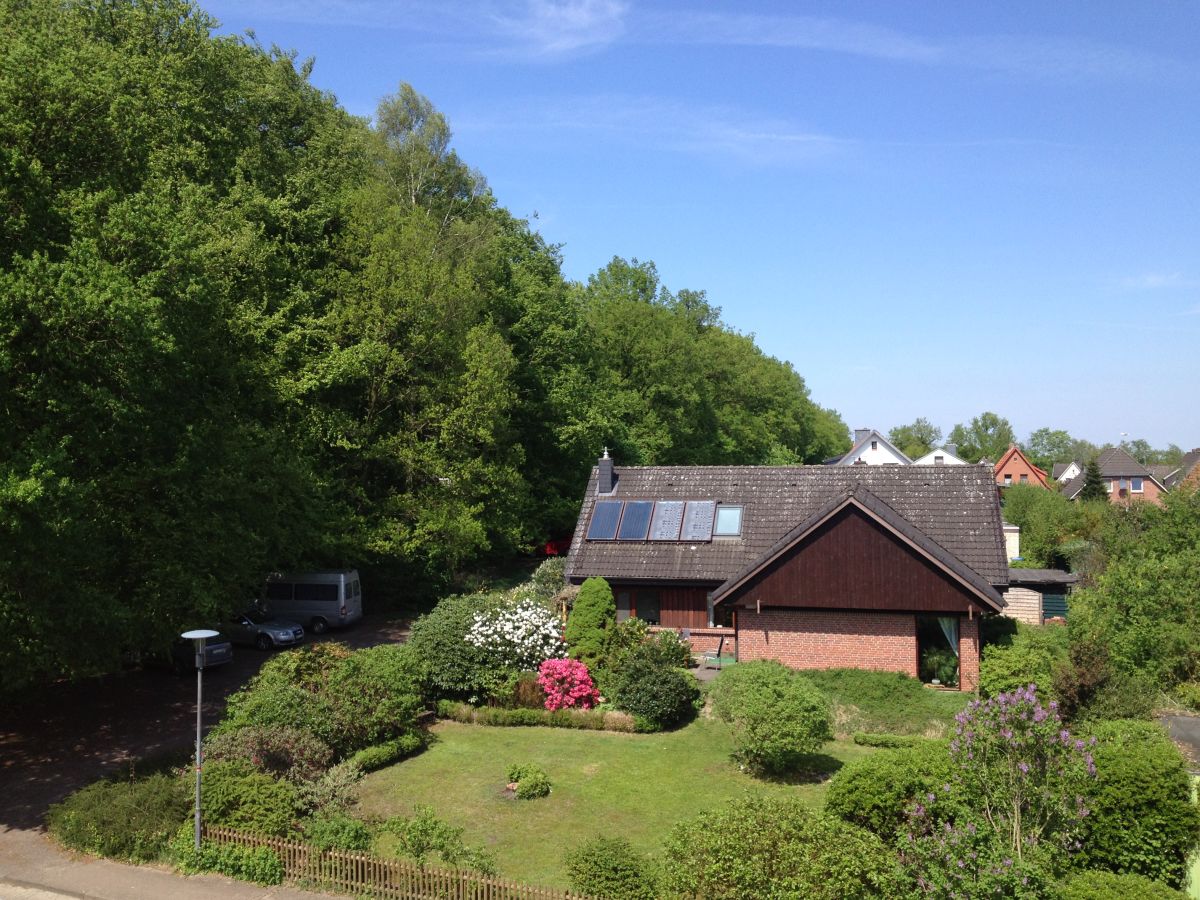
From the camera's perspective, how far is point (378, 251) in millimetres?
38250

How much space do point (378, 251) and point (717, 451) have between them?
39.2 m

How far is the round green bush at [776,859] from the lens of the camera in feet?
38.7

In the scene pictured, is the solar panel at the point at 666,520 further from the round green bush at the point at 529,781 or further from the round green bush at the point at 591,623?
the round green bush at the point at 529,781

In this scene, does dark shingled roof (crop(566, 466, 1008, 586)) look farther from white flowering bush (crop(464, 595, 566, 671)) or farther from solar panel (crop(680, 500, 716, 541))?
white flowering bush (crop(464, 595, 566, 671))

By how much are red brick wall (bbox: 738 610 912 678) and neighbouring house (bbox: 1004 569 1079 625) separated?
388 inches

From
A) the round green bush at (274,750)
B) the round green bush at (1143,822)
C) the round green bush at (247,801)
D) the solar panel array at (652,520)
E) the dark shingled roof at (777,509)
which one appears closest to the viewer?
the round green bush at (1143,822)

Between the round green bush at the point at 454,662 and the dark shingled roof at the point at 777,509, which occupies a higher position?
the dark shingled roof at the point at 777,509

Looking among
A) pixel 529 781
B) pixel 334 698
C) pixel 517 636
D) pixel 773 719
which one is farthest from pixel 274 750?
pixel 773 719

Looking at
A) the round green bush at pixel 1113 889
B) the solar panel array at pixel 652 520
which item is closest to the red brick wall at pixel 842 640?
the solar panel array at pixel 652 520

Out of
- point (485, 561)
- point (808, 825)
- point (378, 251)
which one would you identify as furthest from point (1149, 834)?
point (485, 561)

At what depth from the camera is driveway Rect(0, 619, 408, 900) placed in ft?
49.6

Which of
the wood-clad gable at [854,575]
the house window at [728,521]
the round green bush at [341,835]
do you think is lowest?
the round green bush at [341,835]

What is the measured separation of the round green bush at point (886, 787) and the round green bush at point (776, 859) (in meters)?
2.50

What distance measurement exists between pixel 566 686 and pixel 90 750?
11.9 m
